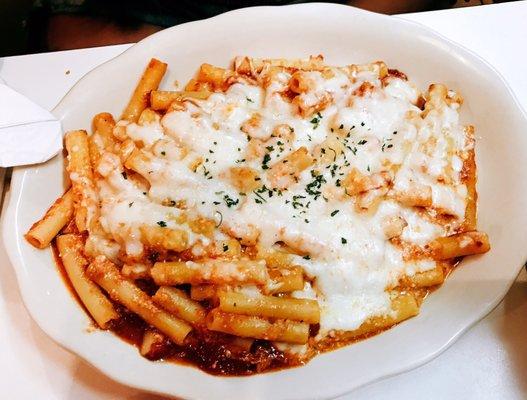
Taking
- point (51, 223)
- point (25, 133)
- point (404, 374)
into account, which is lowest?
point (404, 374)

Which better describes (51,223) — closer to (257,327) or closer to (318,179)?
(257,327)

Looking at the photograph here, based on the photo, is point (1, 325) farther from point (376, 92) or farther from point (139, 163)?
point (376, 92)

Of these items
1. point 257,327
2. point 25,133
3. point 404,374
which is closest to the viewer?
point 257,327

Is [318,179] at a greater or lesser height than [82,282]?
greater

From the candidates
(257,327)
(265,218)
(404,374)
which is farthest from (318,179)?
(404,374)

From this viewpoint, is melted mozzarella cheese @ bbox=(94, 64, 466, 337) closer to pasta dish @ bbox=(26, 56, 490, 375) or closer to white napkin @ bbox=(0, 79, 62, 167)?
pasta dish @ bbox=(26, 56, 490, 375)

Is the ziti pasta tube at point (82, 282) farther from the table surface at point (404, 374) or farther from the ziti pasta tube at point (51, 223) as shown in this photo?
the table surface at point (404, 374)

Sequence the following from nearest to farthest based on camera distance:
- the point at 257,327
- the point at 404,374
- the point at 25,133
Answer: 1. the point at 257,327
2. the point at 404,374
3. the point at 25,133
